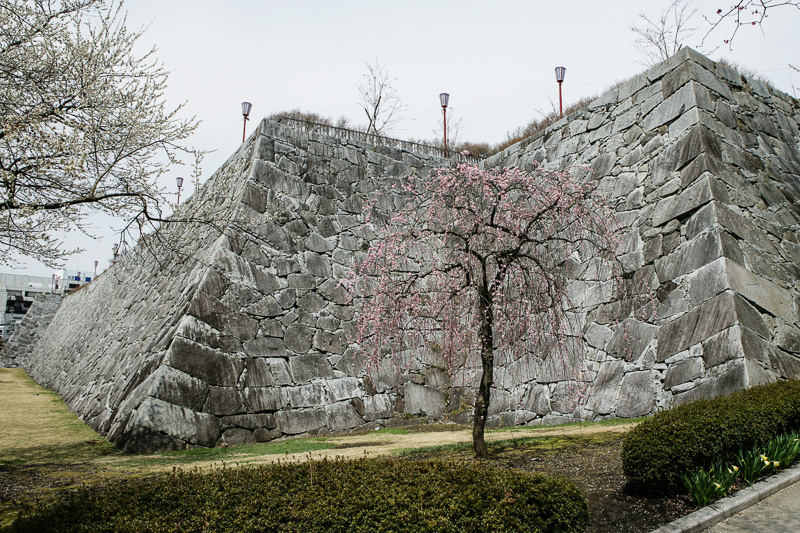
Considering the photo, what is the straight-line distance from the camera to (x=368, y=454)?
6816 millimetres

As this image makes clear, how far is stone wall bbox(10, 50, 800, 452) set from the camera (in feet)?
24.9

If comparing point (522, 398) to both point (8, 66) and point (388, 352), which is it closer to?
point (388, 352)

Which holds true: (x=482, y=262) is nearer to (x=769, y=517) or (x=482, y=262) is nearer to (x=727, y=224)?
(x=769, y=517)

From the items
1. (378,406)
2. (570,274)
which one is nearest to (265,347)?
(378,406)

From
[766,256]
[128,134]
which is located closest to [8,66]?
[128,134]

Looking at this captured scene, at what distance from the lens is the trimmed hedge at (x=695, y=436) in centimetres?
421

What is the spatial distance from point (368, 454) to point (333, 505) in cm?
388

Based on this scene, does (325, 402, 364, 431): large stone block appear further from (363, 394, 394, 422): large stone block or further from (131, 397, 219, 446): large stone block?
(131, 397, 219, 446): large stone block

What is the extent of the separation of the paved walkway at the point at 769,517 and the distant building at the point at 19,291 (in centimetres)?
4304

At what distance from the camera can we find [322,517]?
2941mm

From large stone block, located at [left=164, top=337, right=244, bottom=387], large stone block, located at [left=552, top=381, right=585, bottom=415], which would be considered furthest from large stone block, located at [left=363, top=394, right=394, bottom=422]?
large stone block, located at [left=552, top=381, right=585, bottom=415]

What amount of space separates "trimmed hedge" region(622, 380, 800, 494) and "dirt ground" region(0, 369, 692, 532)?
22 centimetres

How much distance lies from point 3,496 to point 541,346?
8205 millimetres

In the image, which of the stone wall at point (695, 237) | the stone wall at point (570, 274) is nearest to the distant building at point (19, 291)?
the stone wall at point (570, 274)
